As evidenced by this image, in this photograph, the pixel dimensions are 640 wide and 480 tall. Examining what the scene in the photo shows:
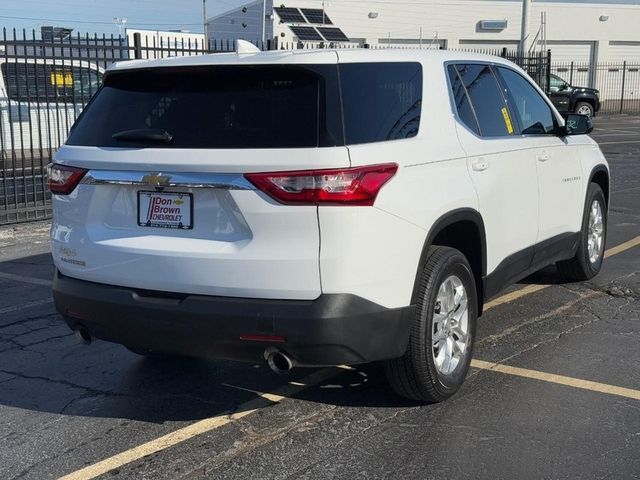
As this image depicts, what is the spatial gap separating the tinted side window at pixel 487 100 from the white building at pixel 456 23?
30942 mm

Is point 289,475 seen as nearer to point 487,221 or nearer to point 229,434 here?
point 229,434

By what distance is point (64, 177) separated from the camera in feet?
13.5

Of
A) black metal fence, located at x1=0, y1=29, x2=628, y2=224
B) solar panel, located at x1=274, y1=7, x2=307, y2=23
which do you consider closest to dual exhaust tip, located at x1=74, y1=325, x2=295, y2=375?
black metal fence, located at x1=0, y1=29, x2=628, y2=224

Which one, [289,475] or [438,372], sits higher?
[438,372]

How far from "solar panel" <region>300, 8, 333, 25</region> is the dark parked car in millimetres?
12254

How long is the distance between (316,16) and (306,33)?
4283mm

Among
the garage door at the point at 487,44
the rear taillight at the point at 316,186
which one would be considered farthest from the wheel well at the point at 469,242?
the garage door at the point at 487,44

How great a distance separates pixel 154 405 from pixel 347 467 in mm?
1328

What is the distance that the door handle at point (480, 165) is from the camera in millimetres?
4500

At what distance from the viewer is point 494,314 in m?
5.99

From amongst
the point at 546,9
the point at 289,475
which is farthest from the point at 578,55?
the point at 289,475

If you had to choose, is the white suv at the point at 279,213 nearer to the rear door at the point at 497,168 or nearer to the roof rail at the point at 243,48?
the rear door at the point at 497,168

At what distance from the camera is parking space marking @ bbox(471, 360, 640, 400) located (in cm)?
442

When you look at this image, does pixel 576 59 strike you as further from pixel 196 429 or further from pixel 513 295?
pixel 196 429
